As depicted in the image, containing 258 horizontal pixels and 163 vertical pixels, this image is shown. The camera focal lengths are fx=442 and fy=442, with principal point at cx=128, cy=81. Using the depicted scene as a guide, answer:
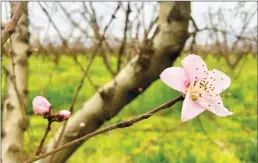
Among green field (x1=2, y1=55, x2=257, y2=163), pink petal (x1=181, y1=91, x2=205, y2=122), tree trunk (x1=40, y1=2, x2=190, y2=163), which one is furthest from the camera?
green field (x1=2, y1=55, x2=257, y2=163)

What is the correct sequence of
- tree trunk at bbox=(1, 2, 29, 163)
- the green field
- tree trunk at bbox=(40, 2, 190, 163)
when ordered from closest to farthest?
1. tree trunk at bbox=(40, 2, 190, 163)
2. tree trunk at bbox=(1, 2, 29, 163)
3. the green field

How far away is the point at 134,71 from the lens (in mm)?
1595

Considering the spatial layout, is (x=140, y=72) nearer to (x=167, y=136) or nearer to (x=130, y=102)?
(x=130, y=102)

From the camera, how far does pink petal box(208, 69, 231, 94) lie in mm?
776

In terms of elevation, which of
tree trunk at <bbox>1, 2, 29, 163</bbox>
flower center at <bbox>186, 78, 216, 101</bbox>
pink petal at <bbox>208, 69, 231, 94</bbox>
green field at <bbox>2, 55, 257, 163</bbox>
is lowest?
green field at <bbox>2, 55, 257, 163</bbox>

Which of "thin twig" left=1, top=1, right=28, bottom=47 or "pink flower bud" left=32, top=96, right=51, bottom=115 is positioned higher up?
"thin twig" left=1, top=1, right=28, bottom=47

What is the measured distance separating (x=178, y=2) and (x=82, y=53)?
53.9ft

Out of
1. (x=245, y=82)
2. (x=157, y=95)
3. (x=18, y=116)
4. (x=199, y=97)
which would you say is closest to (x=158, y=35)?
(x=18, y=116)

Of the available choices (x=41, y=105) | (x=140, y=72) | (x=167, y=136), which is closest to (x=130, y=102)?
(x=140, y=72)

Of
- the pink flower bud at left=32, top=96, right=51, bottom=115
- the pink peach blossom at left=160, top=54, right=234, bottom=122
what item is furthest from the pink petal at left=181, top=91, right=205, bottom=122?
the pink flower bud at left=32, top=96, right=51, bottom=115

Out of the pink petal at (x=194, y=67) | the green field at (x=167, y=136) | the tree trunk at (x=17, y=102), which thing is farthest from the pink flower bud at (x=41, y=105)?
the green field at (x=167, y=136)

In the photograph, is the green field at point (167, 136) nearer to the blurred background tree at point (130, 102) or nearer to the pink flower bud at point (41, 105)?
the blurred background tree at point (130, 102)

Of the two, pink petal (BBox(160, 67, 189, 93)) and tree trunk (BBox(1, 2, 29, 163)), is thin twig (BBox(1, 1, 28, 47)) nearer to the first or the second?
pink petal (BBox(160, 67, 189, 93))

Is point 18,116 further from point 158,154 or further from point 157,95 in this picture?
point 157,95
